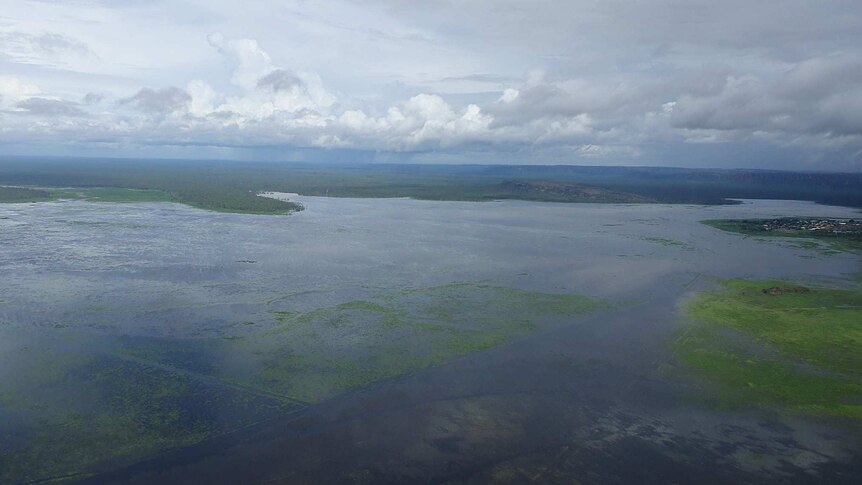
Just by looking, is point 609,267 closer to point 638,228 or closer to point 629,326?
point 629,326

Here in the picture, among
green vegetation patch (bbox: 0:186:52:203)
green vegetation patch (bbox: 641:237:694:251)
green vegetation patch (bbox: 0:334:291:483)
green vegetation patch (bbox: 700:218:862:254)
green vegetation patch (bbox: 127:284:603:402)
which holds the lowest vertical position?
green vegetation patch (bbox: 0:334:291:483)

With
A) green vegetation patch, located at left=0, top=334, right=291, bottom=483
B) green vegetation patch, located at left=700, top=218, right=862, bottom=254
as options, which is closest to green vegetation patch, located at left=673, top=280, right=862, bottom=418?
green vegetation patch, located at left=0, top=334, right=291, bottom=483

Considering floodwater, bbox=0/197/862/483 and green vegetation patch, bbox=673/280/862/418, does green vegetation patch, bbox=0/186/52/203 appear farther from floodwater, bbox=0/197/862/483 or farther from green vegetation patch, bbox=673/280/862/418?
green vegetation patch, bbox=673/280/862/418

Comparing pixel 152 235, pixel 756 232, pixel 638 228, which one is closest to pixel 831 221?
pixel 756 232

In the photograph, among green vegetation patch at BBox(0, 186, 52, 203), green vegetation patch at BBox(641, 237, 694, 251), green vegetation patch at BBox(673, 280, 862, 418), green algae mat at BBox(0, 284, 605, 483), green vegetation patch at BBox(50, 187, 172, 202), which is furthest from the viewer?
green vegetation patch at BBox(50, 187, 172, 202)

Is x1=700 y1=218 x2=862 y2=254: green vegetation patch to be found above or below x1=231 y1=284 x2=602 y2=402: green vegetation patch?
above

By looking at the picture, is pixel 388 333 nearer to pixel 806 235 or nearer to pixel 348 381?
pixel 348 381

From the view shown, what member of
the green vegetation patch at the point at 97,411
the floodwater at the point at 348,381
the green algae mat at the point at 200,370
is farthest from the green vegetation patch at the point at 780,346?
the green vegetation patch at the point at 97,411
